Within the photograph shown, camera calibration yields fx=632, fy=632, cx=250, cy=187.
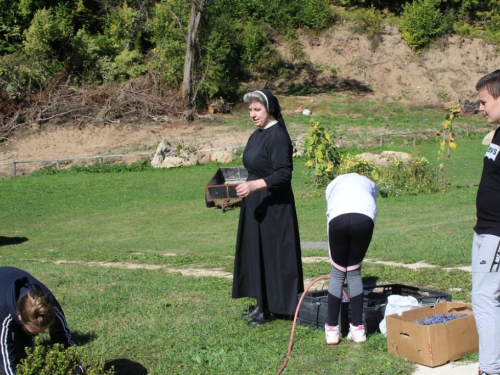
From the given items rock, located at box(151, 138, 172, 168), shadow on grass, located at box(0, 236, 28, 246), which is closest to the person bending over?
shadow on grass, located at box(0, 236, 28, 246)

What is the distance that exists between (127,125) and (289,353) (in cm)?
2792

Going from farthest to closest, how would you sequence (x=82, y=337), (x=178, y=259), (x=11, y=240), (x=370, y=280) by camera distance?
(x=11, y=240) → (x=178, y=259) → (x=370, y=280) → (x=82, y=337)

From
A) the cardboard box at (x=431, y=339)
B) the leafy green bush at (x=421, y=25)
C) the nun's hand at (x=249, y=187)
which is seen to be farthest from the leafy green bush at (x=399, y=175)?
the leafy green bush at (x=421, y=25)

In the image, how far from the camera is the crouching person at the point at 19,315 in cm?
422

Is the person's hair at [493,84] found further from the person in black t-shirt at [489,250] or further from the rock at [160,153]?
the rock at [160,153]

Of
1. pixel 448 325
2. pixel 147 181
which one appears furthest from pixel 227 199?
pixel 448 325

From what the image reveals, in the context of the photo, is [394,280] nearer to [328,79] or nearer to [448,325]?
[448,325]

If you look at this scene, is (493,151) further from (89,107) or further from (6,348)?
(89,107)

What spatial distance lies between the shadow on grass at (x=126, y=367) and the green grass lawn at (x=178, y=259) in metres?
0.02

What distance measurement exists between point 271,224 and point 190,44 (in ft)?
96.2

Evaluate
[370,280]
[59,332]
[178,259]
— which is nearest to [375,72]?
[178,259]

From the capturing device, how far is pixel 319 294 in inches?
256

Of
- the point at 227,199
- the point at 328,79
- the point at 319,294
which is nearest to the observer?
the point at 319,294

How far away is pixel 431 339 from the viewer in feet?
15.7
